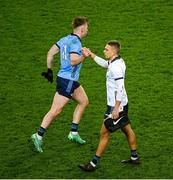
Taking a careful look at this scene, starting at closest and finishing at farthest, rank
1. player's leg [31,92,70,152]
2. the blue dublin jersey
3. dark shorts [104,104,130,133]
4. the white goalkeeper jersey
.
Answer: the white goalkeeper jersey, dark shorts [104,104,130,133], the blue dublin jersey, player's leg [31,92,70,152]

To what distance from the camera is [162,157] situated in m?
7.38

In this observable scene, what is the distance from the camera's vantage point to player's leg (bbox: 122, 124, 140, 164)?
709 centimetres

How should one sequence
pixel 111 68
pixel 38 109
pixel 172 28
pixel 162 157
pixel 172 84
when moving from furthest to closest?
pixel 172 28 < pixel 172 84 < pixel 38 109 < pixel 162 157 < pixel 111 68

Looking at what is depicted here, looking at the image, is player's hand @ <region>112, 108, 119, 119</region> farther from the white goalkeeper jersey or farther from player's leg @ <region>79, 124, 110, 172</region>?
player's leg @ <region>79, 124, 110, 172</region>

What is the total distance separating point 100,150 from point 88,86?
3.25 meters

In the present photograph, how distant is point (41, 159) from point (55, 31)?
586cm

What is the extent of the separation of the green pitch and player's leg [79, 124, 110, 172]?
0.33 feet

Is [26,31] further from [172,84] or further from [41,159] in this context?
[41,159]

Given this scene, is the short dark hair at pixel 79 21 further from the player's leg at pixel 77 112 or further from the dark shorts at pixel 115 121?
the dark shorts at pixel 115 121

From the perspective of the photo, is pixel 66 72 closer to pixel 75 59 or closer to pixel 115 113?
pixel 75 59

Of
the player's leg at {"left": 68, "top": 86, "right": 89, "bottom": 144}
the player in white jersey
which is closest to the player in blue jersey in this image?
the player's leg at {"left": 68, "top": 86, "right": 89, "bottom": 144}

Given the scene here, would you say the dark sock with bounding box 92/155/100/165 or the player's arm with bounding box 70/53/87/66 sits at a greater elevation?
the player's arm with bounding box 70/53/87/66

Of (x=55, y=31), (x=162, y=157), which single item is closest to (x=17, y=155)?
(x=162, y=157)

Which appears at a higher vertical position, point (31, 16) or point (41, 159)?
point (31, 16)
